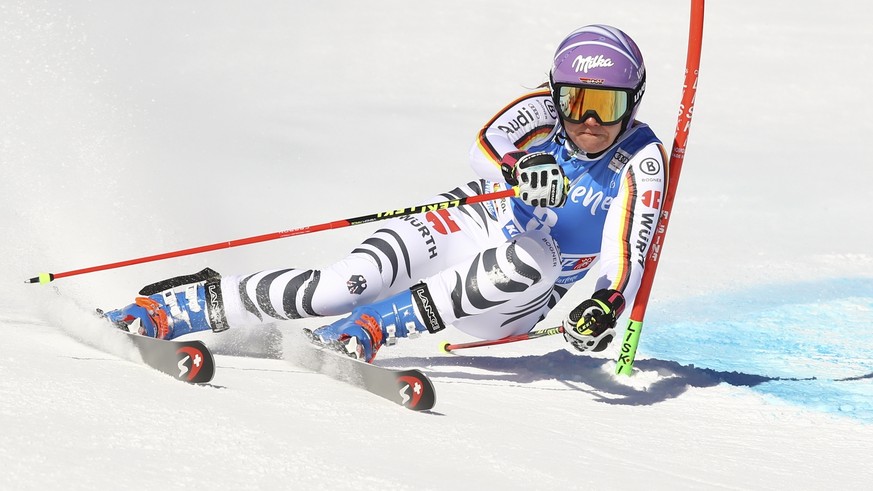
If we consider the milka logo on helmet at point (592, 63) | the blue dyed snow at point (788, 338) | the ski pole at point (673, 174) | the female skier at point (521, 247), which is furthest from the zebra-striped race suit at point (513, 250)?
the blue dyed snow at point (788, 338)

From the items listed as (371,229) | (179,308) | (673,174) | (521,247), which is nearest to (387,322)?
(521,247)

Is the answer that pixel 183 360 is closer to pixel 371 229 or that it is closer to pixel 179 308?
pixel 179 308

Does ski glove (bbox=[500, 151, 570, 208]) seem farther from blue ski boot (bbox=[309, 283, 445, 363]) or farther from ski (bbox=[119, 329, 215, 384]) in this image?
ski (bbox=[119, 329, 215, 384])

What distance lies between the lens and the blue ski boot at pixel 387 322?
5.00 meters

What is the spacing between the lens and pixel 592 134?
505 cm

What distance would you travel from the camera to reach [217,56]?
49.8 ft

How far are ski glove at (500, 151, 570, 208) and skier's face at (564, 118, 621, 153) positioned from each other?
291 mm

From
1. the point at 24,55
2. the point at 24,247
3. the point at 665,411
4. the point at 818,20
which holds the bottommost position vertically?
the point at 665,411

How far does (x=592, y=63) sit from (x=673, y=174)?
837 mm

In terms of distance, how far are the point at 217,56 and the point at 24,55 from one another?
17.8 ft

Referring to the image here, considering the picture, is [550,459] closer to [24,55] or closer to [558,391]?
[558,391]

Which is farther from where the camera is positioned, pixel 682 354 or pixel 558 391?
pixel 682 354

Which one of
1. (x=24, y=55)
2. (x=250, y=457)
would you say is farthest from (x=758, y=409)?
(x=24, y=55)

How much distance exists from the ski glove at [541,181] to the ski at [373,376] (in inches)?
37.5
